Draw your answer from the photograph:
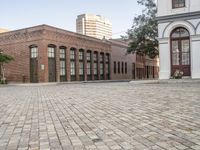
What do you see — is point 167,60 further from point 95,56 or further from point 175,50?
point 95,56

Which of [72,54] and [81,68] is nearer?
[72,54]

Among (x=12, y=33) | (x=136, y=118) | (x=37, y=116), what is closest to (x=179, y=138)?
(x=136, y=118)

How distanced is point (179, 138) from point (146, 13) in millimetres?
33357

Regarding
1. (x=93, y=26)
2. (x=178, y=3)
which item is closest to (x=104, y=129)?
(x=178, y=3)

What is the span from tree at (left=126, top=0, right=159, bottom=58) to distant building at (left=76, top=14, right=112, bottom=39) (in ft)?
71.4

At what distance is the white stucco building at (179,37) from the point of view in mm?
21766

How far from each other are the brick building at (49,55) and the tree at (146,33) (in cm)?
638

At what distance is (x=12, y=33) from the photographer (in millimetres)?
34750

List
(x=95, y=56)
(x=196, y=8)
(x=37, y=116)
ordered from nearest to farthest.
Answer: (x=37, y=116) < (x=196, y=8) < (x=95, y=56)

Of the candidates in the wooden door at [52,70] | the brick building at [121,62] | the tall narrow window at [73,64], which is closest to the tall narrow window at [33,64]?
the wooden door at [52,70]

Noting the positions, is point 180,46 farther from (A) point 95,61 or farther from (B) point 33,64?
(A) point 95,61

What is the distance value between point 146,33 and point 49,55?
38.0ft

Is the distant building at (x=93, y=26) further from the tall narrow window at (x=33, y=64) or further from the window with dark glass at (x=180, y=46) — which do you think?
the window with dark glass at (x=180, y=46)

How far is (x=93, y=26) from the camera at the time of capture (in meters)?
60.0
